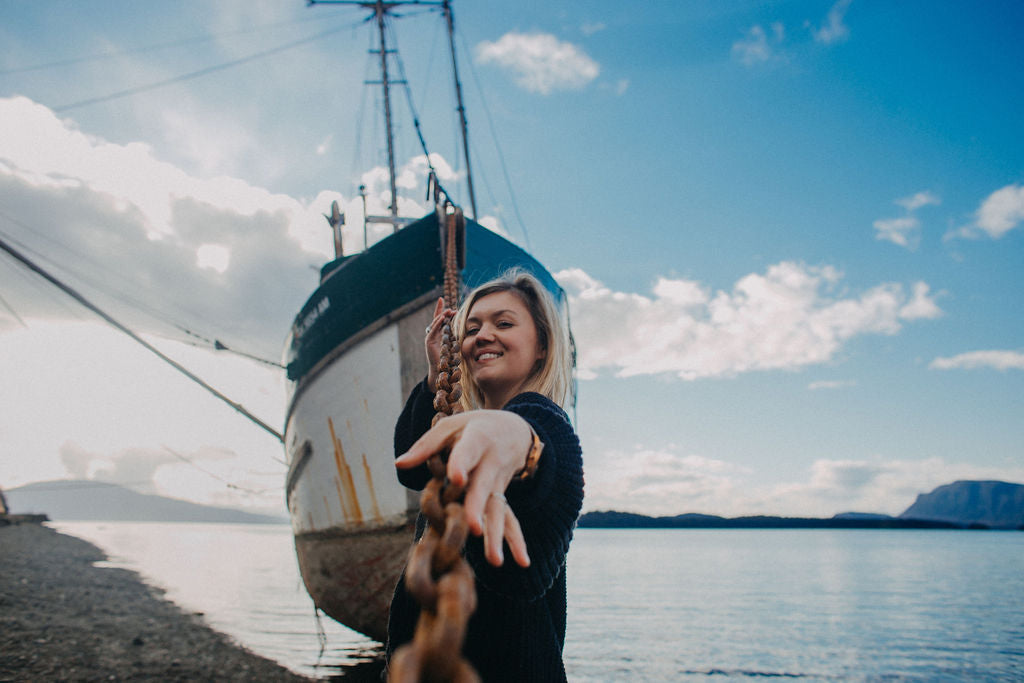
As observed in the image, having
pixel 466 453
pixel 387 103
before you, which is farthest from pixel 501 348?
pixel 387 103

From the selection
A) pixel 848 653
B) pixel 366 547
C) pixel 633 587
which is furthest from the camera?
pixel 633 587

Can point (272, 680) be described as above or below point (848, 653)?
above

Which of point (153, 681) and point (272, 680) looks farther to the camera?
point (272, 680)

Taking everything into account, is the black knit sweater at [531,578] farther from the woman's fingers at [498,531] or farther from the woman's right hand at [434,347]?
the woman's right hand at [434,347]

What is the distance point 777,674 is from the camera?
922cm

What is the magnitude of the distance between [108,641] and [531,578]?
9906mm

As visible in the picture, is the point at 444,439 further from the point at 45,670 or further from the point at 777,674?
the point at 777,674

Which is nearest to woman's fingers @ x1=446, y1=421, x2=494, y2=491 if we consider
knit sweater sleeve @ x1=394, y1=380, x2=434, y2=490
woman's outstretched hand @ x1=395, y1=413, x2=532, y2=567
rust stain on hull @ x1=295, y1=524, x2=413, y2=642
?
woman's outstretched hand @ x1=395, y1=413, x2=532, y2=567

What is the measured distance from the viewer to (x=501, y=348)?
1.60 meters

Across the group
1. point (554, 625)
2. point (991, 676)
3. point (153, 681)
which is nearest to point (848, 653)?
point (991, 676)

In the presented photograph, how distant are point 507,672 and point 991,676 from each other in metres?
12.6

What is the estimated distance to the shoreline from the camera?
21.2 feet

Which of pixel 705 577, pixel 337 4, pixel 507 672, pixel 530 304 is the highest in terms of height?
pixel 337 4

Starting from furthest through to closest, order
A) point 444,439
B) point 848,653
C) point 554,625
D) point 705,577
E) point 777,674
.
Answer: point 705,577, point 848,653, point 777,674, point 554,625, point 444,439
